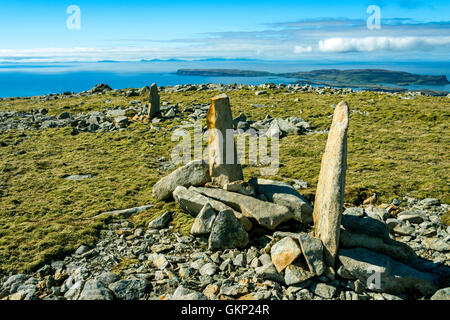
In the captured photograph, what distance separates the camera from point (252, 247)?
1027 centimetres

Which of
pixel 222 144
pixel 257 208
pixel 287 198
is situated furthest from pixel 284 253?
pixel 222 144

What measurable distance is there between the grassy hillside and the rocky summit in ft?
2.82

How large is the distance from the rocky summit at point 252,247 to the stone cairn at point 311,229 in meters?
0.03

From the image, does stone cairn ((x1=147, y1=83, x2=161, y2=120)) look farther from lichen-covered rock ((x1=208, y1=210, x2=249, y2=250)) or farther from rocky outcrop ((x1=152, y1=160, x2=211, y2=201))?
lichen-covered rock ((x1=208, y1=210, x2=249, y2=250))

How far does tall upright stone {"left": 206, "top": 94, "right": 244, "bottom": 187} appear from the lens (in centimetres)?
1343

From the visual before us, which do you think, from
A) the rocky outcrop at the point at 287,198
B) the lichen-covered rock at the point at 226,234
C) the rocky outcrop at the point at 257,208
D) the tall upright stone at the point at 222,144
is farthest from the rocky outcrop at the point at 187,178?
the lichen-covered rock at the point at 226,234

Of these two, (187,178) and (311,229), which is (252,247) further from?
(187,178)

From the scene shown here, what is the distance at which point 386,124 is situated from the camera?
29.0 metres

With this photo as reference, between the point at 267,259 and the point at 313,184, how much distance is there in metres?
8.21

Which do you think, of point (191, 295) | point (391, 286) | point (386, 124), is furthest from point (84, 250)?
point (386, 124)

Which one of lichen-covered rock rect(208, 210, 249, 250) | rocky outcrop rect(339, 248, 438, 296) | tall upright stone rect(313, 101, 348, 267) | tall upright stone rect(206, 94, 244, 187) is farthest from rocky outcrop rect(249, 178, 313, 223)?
rocky outcrop rect(339, 248, 438, 296)

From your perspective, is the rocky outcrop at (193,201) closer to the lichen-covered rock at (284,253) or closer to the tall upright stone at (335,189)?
the lichen-covered rock at (284,253)

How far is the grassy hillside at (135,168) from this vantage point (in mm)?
12219

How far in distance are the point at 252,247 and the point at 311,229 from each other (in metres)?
2.61
